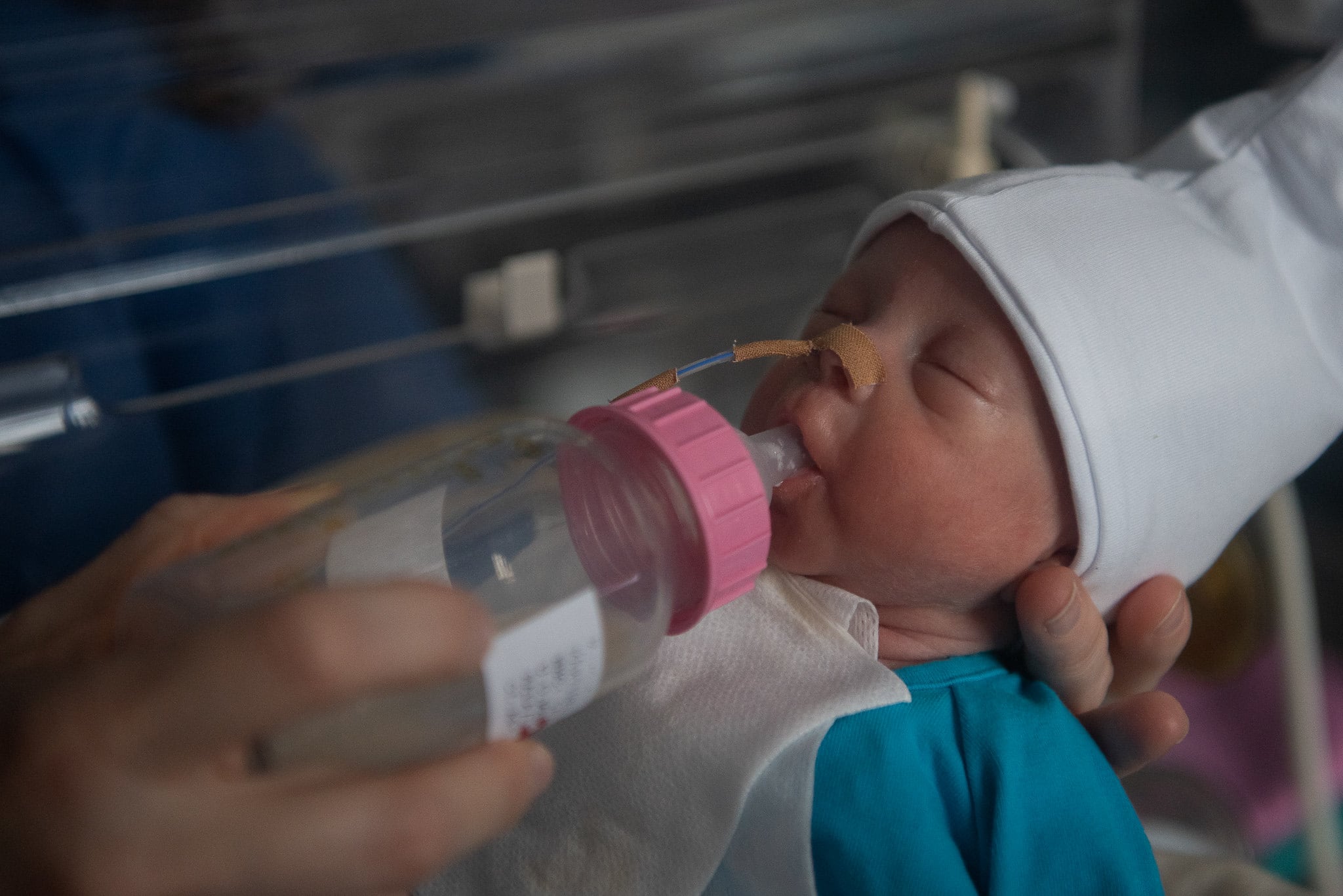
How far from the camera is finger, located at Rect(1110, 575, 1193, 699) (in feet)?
2.63

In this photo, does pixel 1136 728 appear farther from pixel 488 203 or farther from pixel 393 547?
pixel 488 203

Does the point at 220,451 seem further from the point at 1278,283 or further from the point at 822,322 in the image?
the point at 1278,283

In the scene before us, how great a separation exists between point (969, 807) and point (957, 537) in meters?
0.19

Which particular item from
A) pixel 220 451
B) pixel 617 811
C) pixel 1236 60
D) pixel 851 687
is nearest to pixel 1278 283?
pixel 851 687

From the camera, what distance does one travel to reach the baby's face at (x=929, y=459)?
0.71 meters

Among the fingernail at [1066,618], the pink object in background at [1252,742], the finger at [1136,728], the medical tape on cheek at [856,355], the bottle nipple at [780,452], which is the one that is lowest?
the pink object in background at [1252,742]

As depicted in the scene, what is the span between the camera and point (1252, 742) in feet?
4.74

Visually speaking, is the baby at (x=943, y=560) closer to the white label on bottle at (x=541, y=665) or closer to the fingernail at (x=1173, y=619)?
the fingernail at (x=1173, y=619)

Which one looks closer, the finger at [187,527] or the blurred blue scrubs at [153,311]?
the finger at [187,527]

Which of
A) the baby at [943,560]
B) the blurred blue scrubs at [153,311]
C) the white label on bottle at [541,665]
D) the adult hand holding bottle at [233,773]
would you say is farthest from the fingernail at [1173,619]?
the blurred blue scrubs at [153,311]

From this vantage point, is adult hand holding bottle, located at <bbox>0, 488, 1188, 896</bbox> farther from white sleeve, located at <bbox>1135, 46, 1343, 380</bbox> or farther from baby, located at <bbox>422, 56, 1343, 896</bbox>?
white sleeve, located at <bbox>1135, 46, 1343, 380</bbox>

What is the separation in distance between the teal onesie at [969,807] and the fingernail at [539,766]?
263mm

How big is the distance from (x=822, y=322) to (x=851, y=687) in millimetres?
279

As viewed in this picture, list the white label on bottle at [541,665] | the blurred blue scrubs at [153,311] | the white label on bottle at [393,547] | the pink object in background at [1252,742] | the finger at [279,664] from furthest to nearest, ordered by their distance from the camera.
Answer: the pink object in background at [1252,742] → the blurred blue scrubs at [153,311] → the white label on bottle at [393,547] → the white label on bottle at [541,665] → the finger at [279,664]
